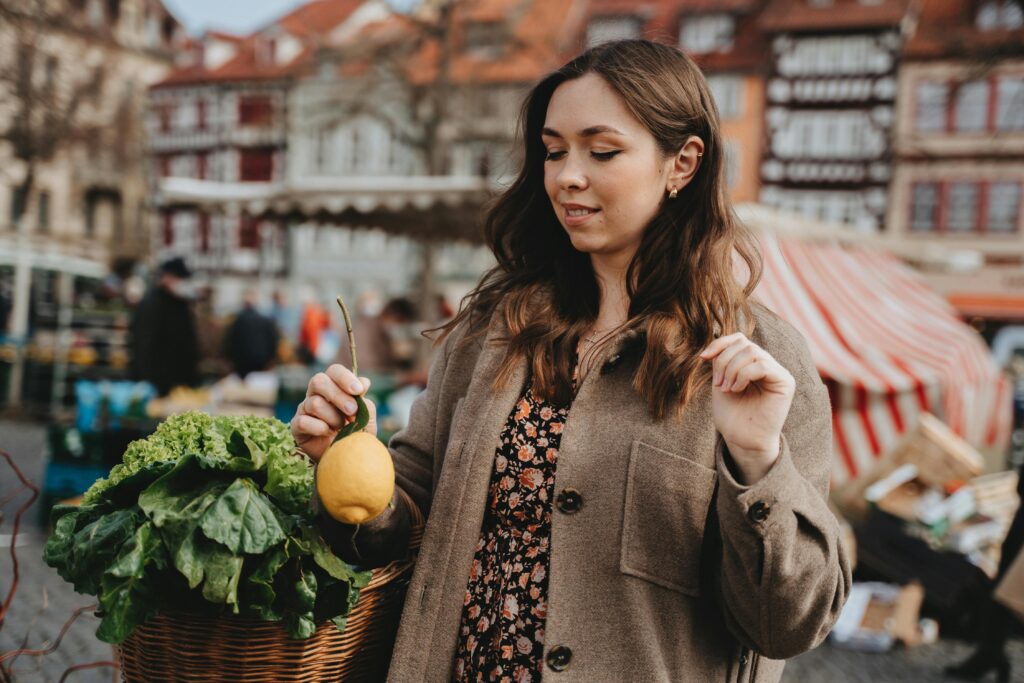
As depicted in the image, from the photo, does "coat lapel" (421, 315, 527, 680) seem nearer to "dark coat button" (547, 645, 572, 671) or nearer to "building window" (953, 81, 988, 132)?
"dark coat button" (547, 645, 572, 671)

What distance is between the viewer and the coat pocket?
1.52m

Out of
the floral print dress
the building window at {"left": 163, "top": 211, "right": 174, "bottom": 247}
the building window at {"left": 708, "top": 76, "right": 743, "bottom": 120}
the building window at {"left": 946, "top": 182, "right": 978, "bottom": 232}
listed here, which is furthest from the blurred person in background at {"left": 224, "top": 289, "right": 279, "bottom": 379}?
the building window at {"left": 163, "top": 211, "right": 174, "bottom": 247}

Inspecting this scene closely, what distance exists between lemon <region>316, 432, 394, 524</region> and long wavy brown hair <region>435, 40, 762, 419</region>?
0.95ft

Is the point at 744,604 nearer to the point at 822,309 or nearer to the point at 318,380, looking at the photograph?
the point at 318,380

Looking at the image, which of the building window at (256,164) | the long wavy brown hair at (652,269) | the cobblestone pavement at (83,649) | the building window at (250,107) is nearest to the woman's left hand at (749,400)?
the long wavy brown hair at (652,269)

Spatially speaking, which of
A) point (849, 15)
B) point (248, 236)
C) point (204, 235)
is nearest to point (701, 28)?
point (849, 15)

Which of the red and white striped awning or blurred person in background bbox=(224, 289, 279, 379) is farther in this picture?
blurred person in background bbox=(224, 289, 279, 379)

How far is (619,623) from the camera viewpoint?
1523 millimetres

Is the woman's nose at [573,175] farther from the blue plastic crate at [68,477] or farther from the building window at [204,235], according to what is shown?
the building window at [204,235]

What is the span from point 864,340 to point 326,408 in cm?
558

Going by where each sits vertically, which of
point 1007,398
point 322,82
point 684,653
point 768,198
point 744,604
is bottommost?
point 1007,398

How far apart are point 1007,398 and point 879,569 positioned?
451 centimetres

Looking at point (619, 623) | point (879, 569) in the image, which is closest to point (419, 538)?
point (619, 623)

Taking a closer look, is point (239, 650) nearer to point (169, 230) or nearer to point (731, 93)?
point (731, 93)
